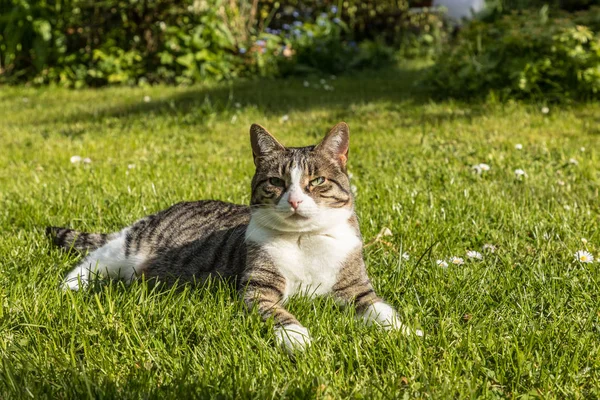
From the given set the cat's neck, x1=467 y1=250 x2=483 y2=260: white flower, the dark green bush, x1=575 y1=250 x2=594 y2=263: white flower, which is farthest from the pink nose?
the dark green bush

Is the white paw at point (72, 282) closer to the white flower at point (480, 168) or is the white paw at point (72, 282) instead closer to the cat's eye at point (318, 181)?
the cat's eye at point (318, 181)

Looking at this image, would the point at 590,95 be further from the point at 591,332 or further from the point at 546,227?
the point at 591,332

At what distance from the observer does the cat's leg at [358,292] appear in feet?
8.96

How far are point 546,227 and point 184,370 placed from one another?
2622 mm

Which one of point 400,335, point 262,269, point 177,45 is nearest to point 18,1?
point 177,45

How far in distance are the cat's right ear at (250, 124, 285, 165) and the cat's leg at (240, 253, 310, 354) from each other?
0.58 meters

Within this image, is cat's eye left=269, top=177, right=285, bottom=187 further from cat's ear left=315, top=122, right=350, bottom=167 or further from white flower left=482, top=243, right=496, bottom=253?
white flower left=482, top=243, right=496, bottom=253

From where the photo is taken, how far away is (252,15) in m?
11.5

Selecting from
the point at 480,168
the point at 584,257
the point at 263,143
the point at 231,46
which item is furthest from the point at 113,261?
the point at 231,46

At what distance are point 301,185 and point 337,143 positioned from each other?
34 centimetres

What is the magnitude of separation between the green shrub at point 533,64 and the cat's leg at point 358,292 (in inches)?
210

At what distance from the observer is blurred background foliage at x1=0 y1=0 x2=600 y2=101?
7836 millimetres

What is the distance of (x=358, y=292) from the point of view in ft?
9.39

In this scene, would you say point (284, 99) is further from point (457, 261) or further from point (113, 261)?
point (457, 261)
